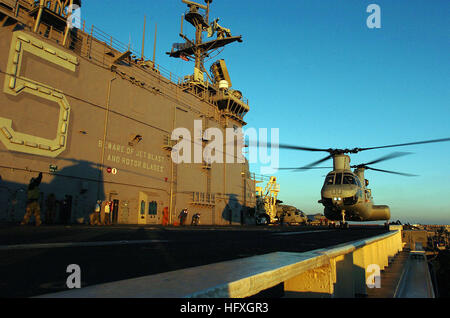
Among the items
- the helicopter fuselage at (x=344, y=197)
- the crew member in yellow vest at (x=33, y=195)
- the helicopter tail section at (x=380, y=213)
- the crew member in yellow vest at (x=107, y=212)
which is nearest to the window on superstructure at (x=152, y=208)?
the crew member in yellow vest at (x=107, y=212)

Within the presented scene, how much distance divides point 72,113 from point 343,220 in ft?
70.9

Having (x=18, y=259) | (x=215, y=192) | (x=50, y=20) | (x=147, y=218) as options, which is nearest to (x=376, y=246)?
(x=18, y=259)

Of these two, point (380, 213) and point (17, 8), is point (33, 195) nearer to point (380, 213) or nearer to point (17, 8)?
point (17, 8)

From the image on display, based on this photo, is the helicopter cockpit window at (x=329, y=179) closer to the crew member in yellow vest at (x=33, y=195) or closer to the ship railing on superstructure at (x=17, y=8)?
the crew member in yellow vest at (x=33, y=195)

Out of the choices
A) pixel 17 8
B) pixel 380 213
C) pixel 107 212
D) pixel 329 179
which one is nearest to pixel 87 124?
pixel 107 212

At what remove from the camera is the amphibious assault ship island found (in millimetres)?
19078

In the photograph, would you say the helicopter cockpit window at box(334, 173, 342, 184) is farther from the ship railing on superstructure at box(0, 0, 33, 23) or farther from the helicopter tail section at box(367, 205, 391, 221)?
the ship railing on superstructure at box(0, 0, 33, 23)

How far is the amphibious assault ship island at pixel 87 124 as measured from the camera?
62.6 ft

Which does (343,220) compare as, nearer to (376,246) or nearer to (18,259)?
(376,246)

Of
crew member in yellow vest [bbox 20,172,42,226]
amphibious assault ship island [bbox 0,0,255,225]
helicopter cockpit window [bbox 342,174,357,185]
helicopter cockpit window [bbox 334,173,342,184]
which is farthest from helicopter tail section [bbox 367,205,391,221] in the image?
crew member in yellow vest [bbox 20,172,42,226]

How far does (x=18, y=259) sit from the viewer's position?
5.43 metres

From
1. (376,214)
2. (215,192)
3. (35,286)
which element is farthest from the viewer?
(215,192)

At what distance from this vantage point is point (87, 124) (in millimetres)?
23266
